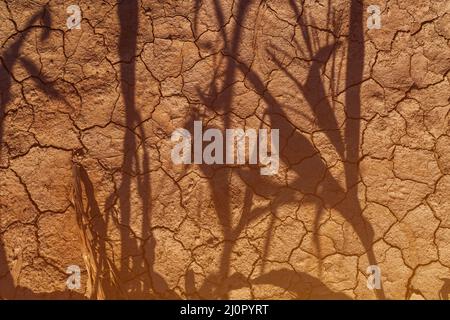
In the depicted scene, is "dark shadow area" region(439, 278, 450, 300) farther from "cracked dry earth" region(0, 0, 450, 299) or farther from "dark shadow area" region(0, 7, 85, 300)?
"dark shadow area" region(0, 7, 85, 300)

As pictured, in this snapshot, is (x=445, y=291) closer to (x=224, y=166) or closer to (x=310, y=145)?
(x=310, y=145)

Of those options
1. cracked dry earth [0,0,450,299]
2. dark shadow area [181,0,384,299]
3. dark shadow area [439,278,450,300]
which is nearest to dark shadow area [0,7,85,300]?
cracked dry earth [0,0,450,299]

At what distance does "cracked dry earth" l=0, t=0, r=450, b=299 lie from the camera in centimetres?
227

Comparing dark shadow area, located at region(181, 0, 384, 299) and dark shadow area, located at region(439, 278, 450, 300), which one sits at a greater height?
dark shadow area, located at region(181, 0, 384, 299)

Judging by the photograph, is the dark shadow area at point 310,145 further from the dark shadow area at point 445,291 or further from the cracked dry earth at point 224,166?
the dark shadow area at point 445,291

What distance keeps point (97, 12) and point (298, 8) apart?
123 cm

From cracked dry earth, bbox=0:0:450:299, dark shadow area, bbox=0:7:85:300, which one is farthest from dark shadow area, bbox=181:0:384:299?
dark shadow area, bbox=0:7:85:300

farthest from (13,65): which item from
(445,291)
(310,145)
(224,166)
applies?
(445,291)

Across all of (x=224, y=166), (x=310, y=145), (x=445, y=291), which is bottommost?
(x=445, y=291)

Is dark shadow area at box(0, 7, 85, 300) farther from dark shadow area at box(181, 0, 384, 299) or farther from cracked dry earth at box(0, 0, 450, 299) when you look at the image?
dark shadow area at box(181, 0, 384, 299)

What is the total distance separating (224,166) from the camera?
2.34 meters

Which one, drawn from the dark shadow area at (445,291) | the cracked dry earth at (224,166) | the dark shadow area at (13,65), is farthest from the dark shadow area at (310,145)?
the dark shadow area at (13,65)

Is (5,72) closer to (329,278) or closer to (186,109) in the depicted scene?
(186,109)

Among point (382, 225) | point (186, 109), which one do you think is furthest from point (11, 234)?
point (382, 225)
